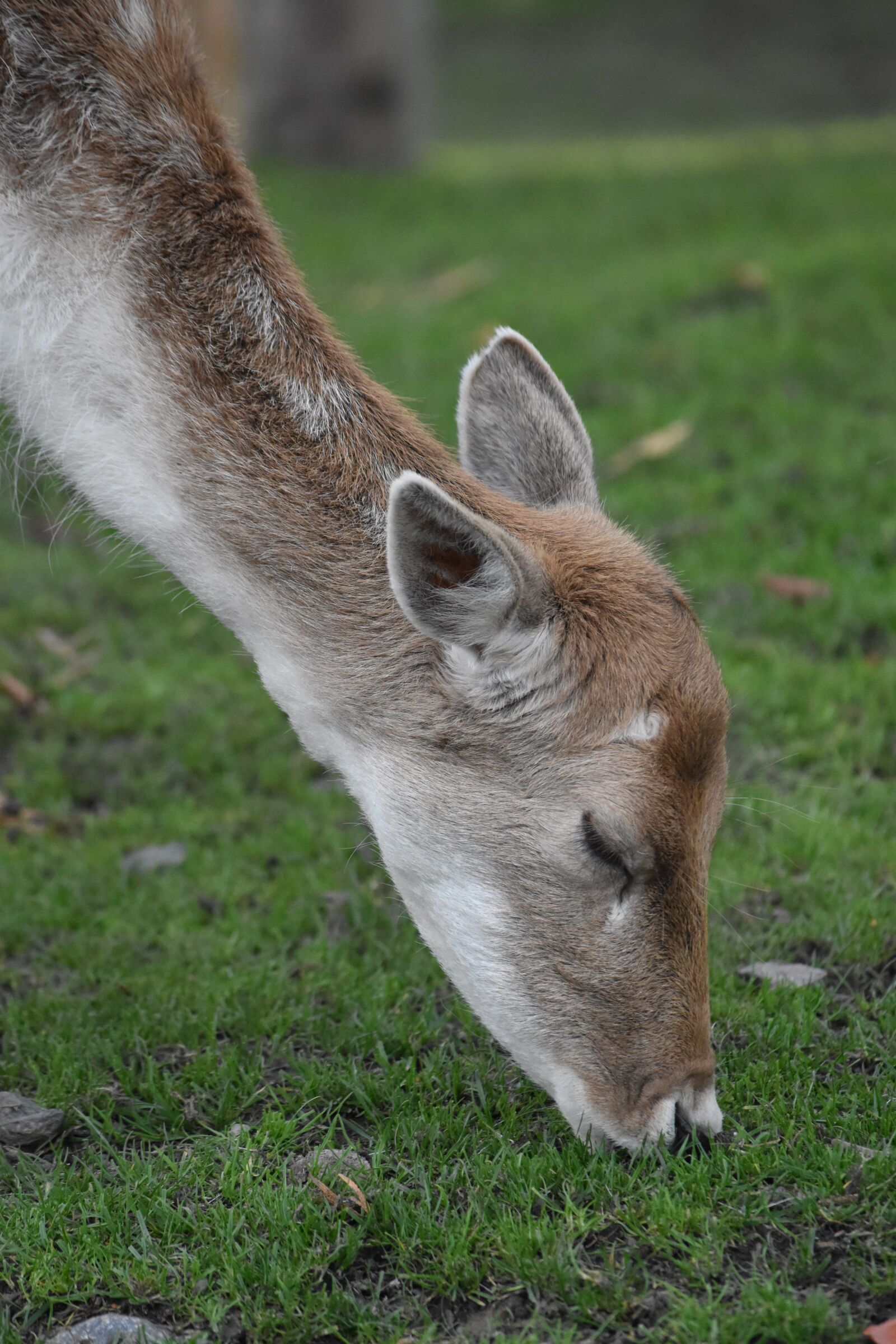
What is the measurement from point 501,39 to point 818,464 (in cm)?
2823

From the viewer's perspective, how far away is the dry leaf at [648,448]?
840cm

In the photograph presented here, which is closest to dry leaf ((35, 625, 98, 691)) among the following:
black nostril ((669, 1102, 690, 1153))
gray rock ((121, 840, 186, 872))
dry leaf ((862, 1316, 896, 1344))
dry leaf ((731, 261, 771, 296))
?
gray rock ((121, 840, 186, 872))

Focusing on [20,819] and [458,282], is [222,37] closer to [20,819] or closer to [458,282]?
[458,282]

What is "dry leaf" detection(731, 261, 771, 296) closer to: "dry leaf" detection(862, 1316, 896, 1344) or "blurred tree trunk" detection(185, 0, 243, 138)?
"blurred tree trunk" detection(185, 0, 243, 138)

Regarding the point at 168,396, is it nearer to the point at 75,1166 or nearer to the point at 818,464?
the point at 75,1166

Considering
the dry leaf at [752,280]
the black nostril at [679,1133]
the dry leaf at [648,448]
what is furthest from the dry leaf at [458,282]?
the black nostril at [679,1133]

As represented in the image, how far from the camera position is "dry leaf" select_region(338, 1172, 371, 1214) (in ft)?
11.9

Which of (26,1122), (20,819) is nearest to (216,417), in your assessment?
(26,1122)

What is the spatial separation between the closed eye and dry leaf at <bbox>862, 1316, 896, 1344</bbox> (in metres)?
1.16

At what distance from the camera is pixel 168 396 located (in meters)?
4.08

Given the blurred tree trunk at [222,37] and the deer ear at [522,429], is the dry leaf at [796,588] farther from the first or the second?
the blurred tree trunk at [222,37]

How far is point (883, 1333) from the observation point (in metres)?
3.06

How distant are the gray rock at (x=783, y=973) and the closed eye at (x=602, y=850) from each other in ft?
3.45

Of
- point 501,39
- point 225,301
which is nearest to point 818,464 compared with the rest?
point 225,301
